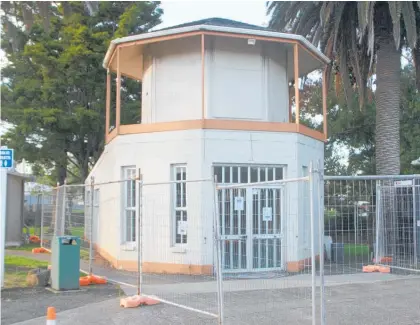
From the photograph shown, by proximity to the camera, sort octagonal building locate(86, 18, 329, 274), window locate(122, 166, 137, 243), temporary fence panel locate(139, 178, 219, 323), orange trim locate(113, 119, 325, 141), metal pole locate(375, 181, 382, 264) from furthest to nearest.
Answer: window locate(122, 166, 137, 243) < orange trim locate(113, 119, 325, 141) < octagonal building locate(86, 18, 329, 274) < temporary fence panel locate(139, 178, 219, 323) < metal pole locate(375, 181, 382, 264)

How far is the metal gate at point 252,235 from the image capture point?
7.84 metres

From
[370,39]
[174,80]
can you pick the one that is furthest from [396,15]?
[174,80]

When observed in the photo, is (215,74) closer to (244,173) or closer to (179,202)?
(244,173)

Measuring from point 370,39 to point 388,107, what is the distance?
2.69 meters

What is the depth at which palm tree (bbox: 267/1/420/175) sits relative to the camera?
15.1m

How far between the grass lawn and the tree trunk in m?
10.4

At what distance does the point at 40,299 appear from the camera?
378 inches

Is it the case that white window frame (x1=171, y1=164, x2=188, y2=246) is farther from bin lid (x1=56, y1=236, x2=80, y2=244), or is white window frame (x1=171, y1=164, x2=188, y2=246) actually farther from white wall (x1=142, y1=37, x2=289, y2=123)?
bin lid (x1=56, y1=236, x2=80, y2=244)

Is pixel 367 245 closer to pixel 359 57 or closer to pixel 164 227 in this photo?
pixel 164 227

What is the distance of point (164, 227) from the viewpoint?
10883 millimetres

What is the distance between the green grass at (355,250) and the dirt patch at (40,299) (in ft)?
14.5

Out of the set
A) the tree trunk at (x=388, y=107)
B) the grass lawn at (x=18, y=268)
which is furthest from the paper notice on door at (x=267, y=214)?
the tree trunk at (x=388, y=107)

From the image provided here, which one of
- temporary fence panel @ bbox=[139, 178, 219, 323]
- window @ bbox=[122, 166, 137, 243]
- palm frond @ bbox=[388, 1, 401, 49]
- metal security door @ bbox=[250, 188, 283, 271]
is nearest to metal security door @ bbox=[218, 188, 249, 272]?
metal security door @ bbox=[250, 188, 283, 271]

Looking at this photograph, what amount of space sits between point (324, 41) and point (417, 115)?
8.33 metres
